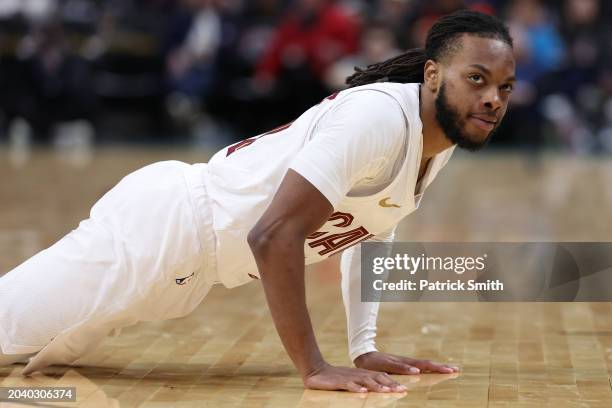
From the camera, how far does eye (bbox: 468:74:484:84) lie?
12.7 ft

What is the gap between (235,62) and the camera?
50.2ft

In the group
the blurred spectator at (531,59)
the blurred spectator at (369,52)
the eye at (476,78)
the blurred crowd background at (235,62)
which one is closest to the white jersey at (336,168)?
the eye at (476,78)

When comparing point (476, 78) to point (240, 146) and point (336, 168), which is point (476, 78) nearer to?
point (336, 168)

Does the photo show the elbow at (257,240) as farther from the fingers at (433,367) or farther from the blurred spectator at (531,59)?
the blurred spectator at (531,59)

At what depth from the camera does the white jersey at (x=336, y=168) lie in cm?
378

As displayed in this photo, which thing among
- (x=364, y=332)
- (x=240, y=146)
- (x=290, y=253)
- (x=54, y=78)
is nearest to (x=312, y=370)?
(x=290, y=253)

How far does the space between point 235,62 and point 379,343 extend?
10613 millimetres

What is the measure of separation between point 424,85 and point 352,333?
1.10 metres

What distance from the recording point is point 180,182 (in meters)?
4.34

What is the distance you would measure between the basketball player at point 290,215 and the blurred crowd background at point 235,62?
9.60 m

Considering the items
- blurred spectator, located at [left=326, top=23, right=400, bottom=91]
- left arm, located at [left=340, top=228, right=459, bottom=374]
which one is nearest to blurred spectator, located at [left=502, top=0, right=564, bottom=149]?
blurred spectator, located at [left=326, top=23, right=400, bottom=91]

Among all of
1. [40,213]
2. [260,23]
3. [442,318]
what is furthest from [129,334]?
[260,23]

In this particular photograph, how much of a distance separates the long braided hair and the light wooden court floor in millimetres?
1170

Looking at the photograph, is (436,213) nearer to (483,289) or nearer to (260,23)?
(483,289)
